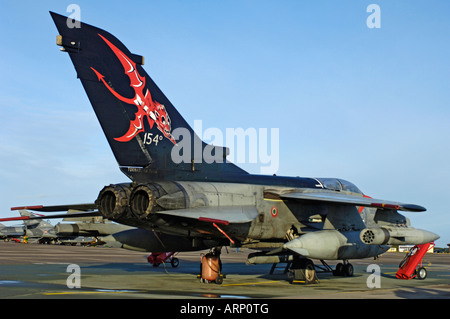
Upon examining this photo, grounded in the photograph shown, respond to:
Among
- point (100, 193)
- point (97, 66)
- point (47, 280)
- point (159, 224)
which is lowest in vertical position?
point (47, 280)

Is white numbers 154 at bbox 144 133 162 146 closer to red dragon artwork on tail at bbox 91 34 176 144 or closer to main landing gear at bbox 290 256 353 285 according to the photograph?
red dragon artwork on tail at bbox 91 34 176 144

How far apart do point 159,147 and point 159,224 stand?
212 cm

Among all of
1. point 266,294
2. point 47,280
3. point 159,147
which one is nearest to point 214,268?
point 266,294

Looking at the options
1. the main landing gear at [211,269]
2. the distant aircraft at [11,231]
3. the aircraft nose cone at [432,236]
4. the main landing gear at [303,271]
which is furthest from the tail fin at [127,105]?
the distant aircraft at [11,231]

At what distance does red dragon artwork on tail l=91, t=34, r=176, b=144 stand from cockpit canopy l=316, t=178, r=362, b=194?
5.88 m

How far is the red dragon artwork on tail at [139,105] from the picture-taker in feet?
40.3

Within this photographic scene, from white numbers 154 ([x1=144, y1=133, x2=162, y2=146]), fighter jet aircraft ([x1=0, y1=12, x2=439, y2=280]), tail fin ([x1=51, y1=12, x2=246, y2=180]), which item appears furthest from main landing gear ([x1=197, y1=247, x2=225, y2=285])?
white numbers 154 ([x1=144, y1=133, x2=162, y2=146])

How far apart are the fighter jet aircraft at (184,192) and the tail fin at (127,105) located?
0.08 ft

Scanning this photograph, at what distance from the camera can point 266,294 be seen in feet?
38.5

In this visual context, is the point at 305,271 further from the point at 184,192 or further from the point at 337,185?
the point at 184,192

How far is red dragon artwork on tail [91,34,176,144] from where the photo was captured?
12297 mm

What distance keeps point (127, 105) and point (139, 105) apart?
0.37 m
